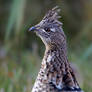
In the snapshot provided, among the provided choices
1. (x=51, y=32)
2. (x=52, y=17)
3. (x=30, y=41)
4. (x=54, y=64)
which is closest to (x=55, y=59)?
(x=54, y=64)

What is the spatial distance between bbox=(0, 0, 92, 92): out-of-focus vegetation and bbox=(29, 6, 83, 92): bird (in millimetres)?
1591

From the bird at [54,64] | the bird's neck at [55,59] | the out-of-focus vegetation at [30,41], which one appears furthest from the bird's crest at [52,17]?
the out-of-focus vegetation at [30,41]

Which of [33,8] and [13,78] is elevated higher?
[33,8]

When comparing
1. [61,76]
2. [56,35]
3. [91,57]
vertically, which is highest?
[56,35]

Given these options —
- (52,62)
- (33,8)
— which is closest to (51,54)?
(52,62)

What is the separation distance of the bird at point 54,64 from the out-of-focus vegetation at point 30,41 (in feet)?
5.22

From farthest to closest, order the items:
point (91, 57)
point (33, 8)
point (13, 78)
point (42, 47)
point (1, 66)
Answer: point (33, 8) < point (42, 47) < point (91, 57) < point (1, 66) < point (13, 78)

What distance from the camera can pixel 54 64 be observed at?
430 cm

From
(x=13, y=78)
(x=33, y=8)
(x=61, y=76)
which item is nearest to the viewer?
(x=61, y=76)

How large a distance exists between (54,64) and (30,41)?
6412mm

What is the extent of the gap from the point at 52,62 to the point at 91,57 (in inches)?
190

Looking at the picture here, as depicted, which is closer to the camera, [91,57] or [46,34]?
[46,34]

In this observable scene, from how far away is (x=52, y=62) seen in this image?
4316mm

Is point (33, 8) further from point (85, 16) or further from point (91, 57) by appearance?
point (91, 57)
